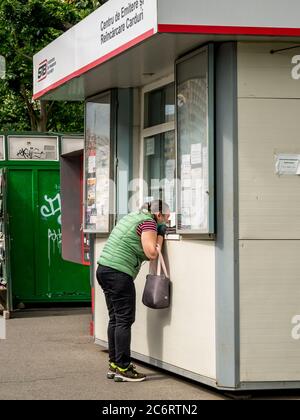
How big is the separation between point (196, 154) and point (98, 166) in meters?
2.52

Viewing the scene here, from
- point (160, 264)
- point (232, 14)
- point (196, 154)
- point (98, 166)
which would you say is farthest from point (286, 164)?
point (98, 166)

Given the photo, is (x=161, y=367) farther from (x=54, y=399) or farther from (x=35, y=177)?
(x=35, y=177)

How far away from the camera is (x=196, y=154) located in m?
7.84

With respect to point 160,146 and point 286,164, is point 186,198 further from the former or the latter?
point 160,146

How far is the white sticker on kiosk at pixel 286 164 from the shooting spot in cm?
744

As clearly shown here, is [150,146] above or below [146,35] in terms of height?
below

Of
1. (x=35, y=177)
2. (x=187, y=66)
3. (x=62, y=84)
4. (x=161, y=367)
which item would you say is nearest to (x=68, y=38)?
(x=62, y=84)

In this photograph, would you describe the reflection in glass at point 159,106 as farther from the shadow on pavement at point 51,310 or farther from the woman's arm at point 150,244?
the shadow on pavement at point 51,310

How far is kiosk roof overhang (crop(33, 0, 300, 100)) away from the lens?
23.3ft

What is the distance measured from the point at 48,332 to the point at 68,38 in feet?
14.1

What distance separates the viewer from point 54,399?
749 cm

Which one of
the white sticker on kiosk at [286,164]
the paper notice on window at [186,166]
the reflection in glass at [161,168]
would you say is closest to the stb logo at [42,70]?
the reflection in glass at [161,168]

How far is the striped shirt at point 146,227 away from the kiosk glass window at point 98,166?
1.62 meters

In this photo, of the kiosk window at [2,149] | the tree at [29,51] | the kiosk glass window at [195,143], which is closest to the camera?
the kiosk glass window at [195,143]
